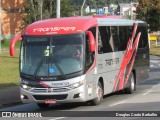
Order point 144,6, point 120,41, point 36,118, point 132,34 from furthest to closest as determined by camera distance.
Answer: point 144,6 → point 132,34 → point 120,41 → point 36,118

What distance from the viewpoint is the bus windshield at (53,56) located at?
50.5 ft

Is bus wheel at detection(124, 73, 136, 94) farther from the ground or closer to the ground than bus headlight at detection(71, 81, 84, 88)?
closer to the ground

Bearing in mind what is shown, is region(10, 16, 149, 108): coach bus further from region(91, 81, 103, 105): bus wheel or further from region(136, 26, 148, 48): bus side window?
region(136, 26, 148, 48): bus side window

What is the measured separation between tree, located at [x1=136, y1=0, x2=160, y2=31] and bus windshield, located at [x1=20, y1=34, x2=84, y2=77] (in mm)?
48425

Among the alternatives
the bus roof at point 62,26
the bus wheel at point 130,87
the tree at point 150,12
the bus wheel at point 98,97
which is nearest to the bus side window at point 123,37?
the bus wheel at point 130,87

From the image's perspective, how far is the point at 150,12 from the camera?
6506 centimetres

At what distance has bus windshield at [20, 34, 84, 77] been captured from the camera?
50.5ft

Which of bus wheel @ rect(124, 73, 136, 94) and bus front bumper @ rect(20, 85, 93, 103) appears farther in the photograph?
bus wheel @ rect(124, 73, 136, 94)

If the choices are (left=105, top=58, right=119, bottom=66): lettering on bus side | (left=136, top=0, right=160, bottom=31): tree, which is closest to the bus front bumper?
(left=105, top=58, right=119, bottom=66): lettering on bus side

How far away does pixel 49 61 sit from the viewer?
15.5 m

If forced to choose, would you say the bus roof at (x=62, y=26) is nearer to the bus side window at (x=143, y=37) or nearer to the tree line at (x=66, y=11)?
the bus side window at (x=143, y=37)

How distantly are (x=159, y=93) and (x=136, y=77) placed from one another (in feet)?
5.51

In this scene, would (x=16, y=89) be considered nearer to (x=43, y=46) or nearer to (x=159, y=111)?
(x=43, y=46)

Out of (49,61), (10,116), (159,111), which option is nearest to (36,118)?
(10,116)
